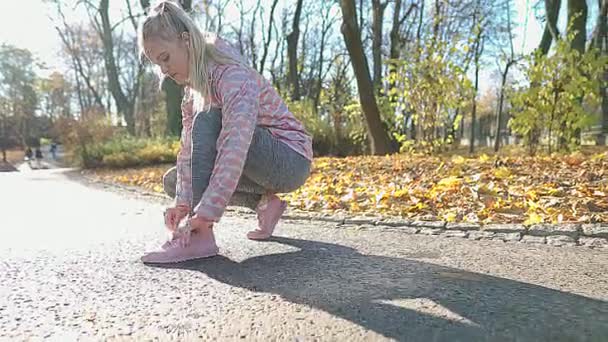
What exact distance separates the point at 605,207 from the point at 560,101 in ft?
12.2

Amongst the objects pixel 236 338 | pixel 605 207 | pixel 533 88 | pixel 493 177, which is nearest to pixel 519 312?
pixel 236 338

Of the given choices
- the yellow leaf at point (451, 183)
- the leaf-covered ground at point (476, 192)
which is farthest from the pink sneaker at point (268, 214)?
the yellow leaf at point (451, 183)

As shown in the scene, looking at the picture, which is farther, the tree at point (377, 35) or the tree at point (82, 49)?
the tree at point (82, 49)

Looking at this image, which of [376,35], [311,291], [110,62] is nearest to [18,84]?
[110,62]

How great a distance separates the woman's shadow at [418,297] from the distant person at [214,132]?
0.21 metres

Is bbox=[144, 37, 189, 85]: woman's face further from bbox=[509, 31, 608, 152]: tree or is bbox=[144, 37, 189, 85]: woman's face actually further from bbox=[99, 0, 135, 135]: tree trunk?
bbox=[99, 0, 135, 135]: tree trunk

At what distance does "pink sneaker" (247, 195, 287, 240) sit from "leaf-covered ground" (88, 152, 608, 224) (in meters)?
0.98

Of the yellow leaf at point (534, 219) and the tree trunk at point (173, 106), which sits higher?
the tree trunk at point (173, 106)

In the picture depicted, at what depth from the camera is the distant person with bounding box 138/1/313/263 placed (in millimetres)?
1699

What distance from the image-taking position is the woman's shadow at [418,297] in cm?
116

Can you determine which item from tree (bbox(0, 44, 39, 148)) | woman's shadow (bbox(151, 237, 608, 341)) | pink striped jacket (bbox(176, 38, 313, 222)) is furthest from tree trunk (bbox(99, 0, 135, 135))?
tree (bbox(0, 44, 39, 148))

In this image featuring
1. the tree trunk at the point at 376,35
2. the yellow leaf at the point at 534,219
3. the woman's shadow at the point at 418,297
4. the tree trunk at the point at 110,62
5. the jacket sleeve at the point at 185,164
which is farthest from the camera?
the tree trunk at the point at 110,62

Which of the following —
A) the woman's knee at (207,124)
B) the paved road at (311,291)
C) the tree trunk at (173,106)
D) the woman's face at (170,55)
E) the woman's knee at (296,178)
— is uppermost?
the tree trunk at (173,106)

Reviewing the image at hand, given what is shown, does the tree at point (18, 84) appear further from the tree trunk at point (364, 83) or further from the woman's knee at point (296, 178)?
the woman's knee at point (296, 178)
